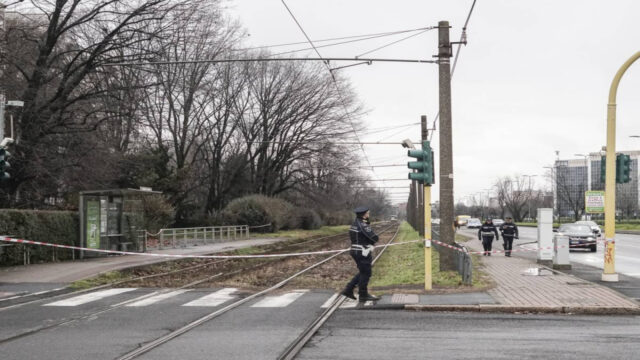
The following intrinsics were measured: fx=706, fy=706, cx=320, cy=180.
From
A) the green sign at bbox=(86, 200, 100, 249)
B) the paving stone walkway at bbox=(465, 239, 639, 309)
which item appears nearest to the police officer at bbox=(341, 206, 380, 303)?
the paving stone walkway at bbox=(465, 239, 639, 309)

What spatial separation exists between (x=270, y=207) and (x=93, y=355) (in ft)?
149

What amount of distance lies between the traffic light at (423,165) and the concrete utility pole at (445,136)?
2799 mm

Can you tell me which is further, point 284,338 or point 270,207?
point 270,207

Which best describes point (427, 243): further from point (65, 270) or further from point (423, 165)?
point (65, 270)

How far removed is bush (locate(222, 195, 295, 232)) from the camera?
5091cm

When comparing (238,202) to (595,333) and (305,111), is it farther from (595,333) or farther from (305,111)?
(595,333)

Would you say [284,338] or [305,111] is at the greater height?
[305,111]

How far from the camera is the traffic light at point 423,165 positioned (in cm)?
1387

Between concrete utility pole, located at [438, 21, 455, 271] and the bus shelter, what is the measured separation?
11539mm

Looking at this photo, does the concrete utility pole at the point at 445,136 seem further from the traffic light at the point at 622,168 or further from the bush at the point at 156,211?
the bush at the point at 156,211

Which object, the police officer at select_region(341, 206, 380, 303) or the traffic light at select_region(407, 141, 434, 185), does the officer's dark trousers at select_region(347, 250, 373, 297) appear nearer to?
the police officer at select_region(341, 206, 380, 303)

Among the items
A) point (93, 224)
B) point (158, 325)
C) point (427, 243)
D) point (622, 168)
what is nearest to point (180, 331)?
point (158, 325)

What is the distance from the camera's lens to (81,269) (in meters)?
19.1

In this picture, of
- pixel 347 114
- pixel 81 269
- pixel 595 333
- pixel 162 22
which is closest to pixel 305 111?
pixel 347 114
